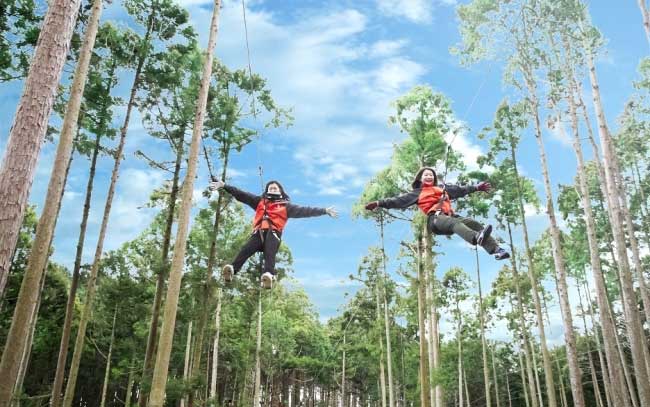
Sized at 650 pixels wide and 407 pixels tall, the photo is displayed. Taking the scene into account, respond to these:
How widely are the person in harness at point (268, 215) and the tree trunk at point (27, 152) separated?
269 centimetres

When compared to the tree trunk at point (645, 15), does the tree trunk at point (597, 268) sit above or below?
below

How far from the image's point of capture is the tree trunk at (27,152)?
402 cm

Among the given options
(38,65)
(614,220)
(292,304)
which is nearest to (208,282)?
(38,65)

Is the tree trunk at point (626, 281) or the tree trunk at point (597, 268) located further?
the tree trunk at point (597, 268)

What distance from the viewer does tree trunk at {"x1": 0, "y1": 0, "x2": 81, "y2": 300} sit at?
4.02 m

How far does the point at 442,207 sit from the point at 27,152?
5.42m

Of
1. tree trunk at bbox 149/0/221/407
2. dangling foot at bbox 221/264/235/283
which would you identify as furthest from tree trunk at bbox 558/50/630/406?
tree trunk at bbox 149/0/221/407

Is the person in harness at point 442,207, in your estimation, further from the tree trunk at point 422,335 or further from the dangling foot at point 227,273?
the tree trunk at point 422,335

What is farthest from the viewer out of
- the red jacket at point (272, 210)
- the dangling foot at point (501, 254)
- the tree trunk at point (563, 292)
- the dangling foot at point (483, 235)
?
the tree trunk at point (563, 292)

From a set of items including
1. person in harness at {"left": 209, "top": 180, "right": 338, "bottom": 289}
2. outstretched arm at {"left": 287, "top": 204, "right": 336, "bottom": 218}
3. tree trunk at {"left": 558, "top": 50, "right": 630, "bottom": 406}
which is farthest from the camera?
tree trunk at {"left": 558, "top": 50, "right": 630, "bottom": 406}

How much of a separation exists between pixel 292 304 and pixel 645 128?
2251 cm

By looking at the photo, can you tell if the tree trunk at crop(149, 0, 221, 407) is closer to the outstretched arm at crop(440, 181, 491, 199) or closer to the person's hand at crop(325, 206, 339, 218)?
the person's hand at crop(325, 206, 339, 218)

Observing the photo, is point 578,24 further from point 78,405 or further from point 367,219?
point 78,405

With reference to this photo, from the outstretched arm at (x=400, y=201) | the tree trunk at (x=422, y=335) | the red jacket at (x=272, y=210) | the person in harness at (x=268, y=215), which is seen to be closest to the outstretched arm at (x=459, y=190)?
the outstretched arm at (x=400, y=201)
